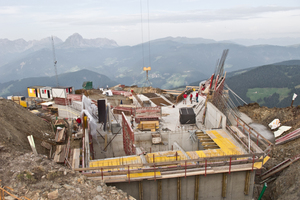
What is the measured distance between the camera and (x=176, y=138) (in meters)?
21.1

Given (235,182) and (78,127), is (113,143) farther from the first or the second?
(235,182)

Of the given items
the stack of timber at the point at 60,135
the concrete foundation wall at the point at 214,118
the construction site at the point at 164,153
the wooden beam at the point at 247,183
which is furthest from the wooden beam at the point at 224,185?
the stack of timber at the point at 60,135

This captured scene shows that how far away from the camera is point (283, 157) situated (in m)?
21.2

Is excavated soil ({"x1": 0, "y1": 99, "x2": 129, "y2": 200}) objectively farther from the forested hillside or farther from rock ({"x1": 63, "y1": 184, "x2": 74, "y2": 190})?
the forested hillside

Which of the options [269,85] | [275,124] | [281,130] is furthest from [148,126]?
[269,85]

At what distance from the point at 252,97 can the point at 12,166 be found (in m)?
106

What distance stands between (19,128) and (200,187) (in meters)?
15.0

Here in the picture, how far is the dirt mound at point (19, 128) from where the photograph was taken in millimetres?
14507

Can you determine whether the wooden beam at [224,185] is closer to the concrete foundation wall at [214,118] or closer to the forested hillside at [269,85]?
the concrete foundation wall at [214,118]

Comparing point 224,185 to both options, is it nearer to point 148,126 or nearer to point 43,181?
point 148,126

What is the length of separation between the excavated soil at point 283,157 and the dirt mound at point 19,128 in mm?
18518

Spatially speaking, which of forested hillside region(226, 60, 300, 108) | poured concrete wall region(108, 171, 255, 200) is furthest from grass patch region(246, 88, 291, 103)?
poured concrete wall region(108, 171, 255, 200)

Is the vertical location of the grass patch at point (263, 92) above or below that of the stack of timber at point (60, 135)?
below

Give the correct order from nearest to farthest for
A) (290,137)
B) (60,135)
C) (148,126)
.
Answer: (60,135) < (148,126) < (290,137)
